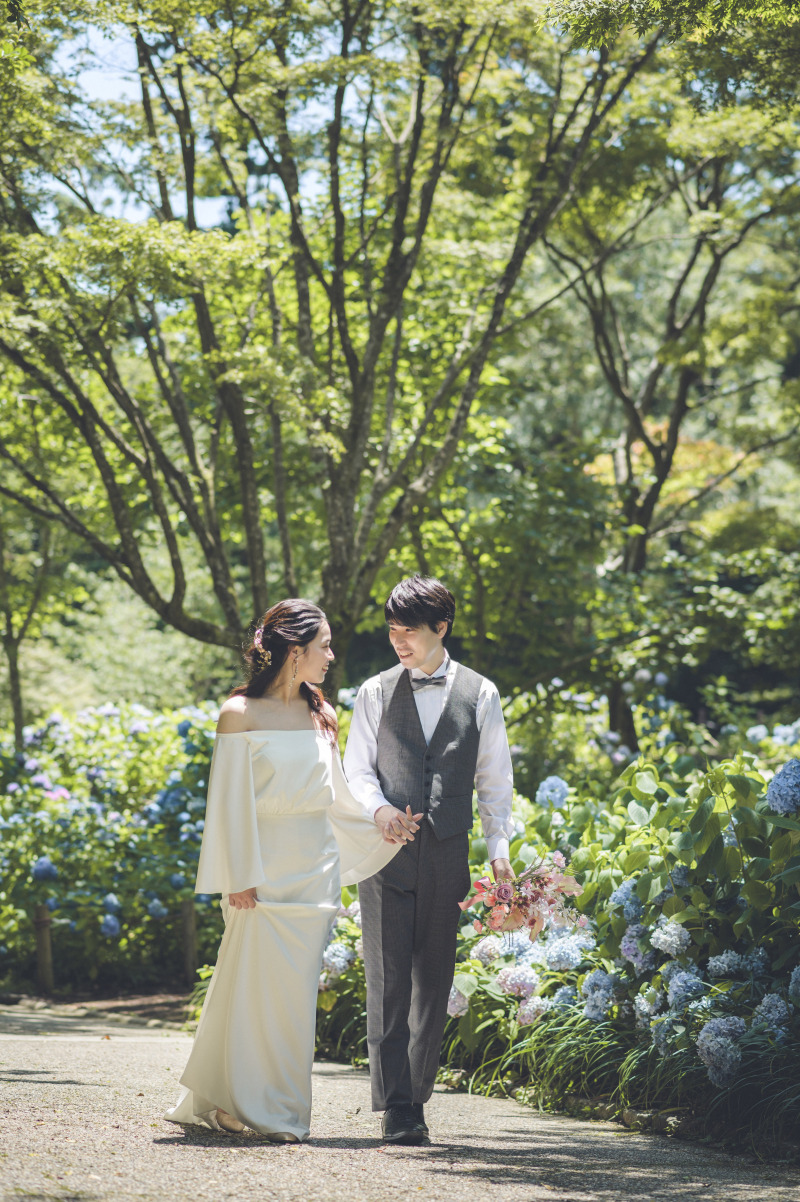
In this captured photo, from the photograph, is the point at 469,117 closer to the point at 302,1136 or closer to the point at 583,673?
the point at 583,673

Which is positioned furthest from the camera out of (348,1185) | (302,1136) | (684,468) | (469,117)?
(684,468)

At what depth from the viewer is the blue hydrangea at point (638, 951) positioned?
388 cm

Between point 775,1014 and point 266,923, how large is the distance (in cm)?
158

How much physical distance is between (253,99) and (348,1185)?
5.93 metres

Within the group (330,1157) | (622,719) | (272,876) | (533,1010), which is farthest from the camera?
(622,719)

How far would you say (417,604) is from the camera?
11.5 ft

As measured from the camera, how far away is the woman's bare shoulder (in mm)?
3303

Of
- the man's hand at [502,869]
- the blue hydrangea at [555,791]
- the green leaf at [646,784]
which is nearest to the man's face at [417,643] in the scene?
the man's hand at [502,869]

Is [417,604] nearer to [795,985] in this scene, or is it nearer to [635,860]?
[635,860]

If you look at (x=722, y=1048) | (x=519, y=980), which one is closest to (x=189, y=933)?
(x=519, y=980)

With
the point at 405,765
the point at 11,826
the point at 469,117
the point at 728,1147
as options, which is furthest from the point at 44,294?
the point at 728,1147

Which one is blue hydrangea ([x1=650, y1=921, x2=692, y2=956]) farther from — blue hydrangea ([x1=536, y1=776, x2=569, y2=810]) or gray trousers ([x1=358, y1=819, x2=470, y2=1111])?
blue hydrangea ([x1=536, y1=776, x2=569, y2=810])

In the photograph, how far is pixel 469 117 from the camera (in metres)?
9.51

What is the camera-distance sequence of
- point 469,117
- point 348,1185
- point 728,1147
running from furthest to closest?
point 469,117 → point 728,1147 → point 348,1185
